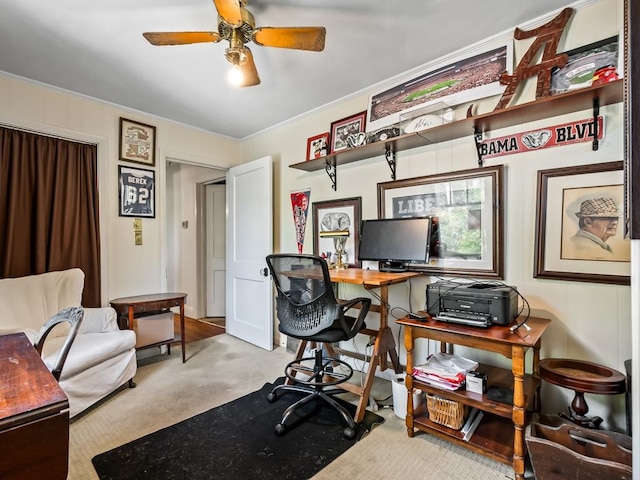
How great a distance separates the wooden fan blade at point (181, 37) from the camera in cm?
169

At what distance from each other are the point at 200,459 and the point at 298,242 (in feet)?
7.01

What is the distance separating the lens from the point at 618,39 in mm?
1705

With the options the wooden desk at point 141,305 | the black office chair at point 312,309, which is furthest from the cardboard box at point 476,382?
the wooden desk at point 141,305

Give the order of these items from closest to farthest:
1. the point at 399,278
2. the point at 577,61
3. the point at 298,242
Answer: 1. the point at 577,61
2. the point at 399,278
3. the point at 298,242

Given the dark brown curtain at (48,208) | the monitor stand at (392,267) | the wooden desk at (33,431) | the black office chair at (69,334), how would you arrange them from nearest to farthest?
the wooden desk at (33,431)
the black office chair at (69,334)
the monitor stand at (392,267)
the dark brown curtain at (48,208)

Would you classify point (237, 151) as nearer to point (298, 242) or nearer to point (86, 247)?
point (298, 242)

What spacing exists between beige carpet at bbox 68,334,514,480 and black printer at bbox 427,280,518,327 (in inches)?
29.2

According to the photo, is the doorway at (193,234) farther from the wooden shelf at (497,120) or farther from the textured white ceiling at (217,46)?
the wooden shelf at (497,120)

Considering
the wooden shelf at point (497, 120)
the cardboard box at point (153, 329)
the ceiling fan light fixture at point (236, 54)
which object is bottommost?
the cardboard box at point (153, 329)

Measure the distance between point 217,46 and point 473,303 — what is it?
7.76ft

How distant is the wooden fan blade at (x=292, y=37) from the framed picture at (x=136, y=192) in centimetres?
216

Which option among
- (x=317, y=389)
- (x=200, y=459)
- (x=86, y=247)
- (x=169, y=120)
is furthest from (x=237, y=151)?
(x=200, y=459)

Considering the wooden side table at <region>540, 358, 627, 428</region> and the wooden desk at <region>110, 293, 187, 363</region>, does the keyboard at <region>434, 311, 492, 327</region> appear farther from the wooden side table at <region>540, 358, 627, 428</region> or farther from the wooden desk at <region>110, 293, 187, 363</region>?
the wooden desk at <region>110, 293, 187, 363</region>

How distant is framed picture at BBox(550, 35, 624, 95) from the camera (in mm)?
1704
